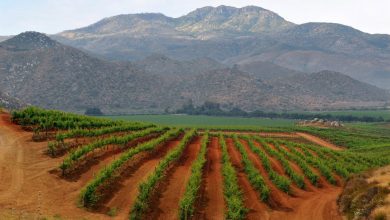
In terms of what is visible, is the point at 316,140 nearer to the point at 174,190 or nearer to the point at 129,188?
the point at 174,190

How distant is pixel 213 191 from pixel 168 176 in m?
4.33

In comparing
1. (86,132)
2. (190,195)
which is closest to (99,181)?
(190,195)

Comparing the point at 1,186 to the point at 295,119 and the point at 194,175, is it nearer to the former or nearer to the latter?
the point at 194,175

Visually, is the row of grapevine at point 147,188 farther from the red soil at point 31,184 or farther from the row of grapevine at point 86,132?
the row of grapevine at point 86,132

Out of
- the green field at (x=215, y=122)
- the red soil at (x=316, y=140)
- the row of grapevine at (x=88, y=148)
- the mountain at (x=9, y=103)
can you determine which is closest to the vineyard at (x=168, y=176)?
the row of grapevine at (x=88, y=148)

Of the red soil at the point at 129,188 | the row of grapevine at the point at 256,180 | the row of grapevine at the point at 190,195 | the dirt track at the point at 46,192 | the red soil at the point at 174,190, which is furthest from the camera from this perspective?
the row of grapevine at the point at 256,180

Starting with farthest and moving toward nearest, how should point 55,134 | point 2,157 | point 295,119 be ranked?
point 295,119
point 55,134
point 2,157

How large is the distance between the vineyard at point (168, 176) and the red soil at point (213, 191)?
73 millimetres

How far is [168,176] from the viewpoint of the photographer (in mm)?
37906

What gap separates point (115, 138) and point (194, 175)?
1232 centimetres

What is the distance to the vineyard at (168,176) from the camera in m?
30.7

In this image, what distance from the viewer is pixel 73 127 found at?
48281 mm

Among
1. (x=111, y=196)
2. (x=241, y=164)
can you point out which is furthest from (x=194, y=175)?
(x=241, y=164)

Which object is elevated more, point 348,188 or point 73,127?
point 73,127
